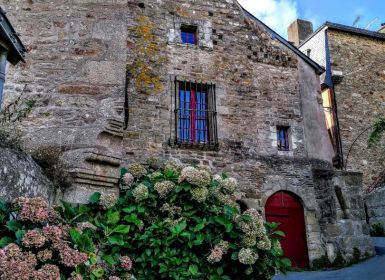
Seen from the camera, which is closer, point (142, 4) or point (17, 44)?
point (17, 44)

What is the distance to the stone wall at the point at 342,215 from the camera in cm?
969

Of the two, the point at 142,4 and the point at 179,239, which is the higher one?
the point at 142,4

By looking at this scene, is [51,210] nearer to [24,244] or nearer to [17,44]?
[24,244]

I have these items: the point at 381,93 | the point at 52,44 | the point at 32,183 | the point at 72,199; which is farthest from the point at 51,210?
the point at 381,93

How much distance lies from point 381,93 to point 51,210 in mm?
15724

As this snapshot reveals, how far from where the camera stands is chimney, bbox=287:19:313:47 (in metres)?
18.5

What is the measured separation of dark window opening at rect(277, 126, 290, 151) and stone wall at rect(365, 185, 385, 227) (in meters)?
3.80

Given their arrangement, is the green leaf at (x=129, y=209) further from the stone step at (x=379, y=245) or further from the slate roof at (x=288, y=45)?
the slate roof at (x=288, y=45)

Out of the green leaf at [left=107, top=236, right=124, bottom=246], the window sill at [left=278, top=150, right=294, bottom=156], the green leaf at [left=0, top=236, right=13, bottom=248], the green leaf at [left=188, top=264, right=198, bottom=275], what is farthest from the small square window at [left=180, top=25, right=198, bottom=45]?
the green leaf at [left=0, top=236, right=13, bottom=248]

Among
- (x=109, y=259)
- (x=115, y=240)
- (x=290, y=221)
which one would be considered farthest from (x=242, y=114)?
(x=109, y=259)

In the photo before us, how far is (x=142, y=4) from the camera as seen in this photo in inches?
424

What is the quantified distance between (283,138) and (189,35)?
150 inches

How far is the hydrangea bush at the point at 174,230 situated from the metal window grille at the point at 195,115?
5229 millimetres

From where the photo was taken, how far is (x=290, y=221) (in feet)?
33.8
